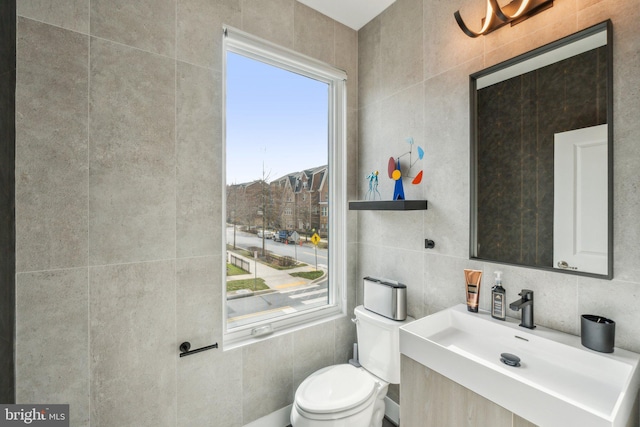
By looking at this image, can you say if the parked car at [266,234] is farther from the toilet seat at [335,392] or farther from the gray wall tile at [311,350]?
the toilet seat at [335,392]

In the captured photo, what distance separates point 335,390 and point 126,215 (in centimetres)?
124

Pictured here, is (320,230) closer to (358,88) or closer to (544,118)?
(358,88)

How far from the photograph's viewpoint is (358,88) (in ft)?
6.73

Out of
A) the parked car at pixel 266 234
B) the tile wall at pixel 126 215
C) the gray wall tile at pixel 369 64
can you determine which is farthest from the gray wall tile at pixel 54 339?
the gray wall tile at pixel 369 64

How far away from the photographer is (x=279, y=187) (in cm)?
181

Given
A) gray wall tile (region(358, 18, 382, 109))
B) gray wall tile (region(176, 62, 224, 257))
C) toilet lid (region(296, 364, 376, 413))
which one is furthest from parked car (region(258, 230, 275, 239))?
gray wall tile (region(358, 18, 382, 109))

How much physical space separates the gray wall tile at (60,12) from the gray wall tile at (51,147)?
28mm

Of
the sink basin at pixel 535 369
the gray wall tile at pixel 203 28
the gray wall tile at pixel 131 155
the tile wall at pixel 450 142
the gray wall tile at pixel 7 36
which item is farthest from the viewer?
the gray wall tile at pixel 203 28

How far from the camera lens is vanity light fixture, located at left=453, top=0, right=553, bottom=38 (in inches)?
45.7

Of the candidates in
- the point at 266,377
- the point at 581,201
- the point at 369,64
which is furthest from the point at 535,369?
the point at 369,64

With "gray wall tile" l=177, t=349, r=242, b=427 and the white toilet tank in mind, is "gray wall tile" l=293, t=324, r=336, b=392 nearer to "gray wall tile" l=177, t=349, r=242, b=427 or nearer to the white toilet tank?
the white toilet tank

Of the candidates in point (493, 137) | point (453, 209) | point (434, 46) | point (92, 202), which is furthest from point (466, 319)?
point (92, 202)

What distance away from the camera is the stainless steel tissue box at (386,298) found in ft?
5.26

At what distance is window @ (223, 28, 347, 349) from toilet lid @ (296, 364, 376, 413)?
1.18ft
